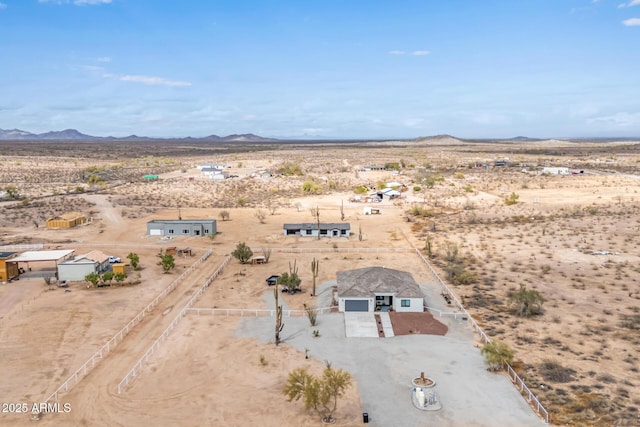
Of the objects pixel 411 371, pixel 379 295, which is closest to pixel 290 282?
pixel 379 295

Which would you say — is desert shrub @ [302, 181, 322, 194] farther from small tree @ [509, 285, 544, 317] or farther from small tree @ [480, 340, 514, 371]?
small tree @ [480, 340, 514, 371]


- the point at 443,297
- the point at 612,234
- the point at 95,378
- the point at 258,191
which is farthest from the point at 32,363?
the point at 258,191

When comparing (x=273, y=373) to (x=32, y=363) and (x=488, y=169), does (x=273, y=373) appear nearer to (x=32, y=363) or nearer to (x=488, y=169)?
(x=32, y=363)

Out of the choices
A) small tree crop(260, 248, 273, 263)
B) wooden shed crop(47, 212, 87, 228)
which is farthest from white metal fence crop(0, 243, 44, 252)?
small tree crop(260, 248, 273, 263)

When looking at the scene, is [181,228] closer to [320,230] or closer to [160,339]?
[320,230]

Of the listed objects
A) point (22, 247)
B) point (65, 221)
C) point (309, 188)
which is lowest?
point (22, 247)
